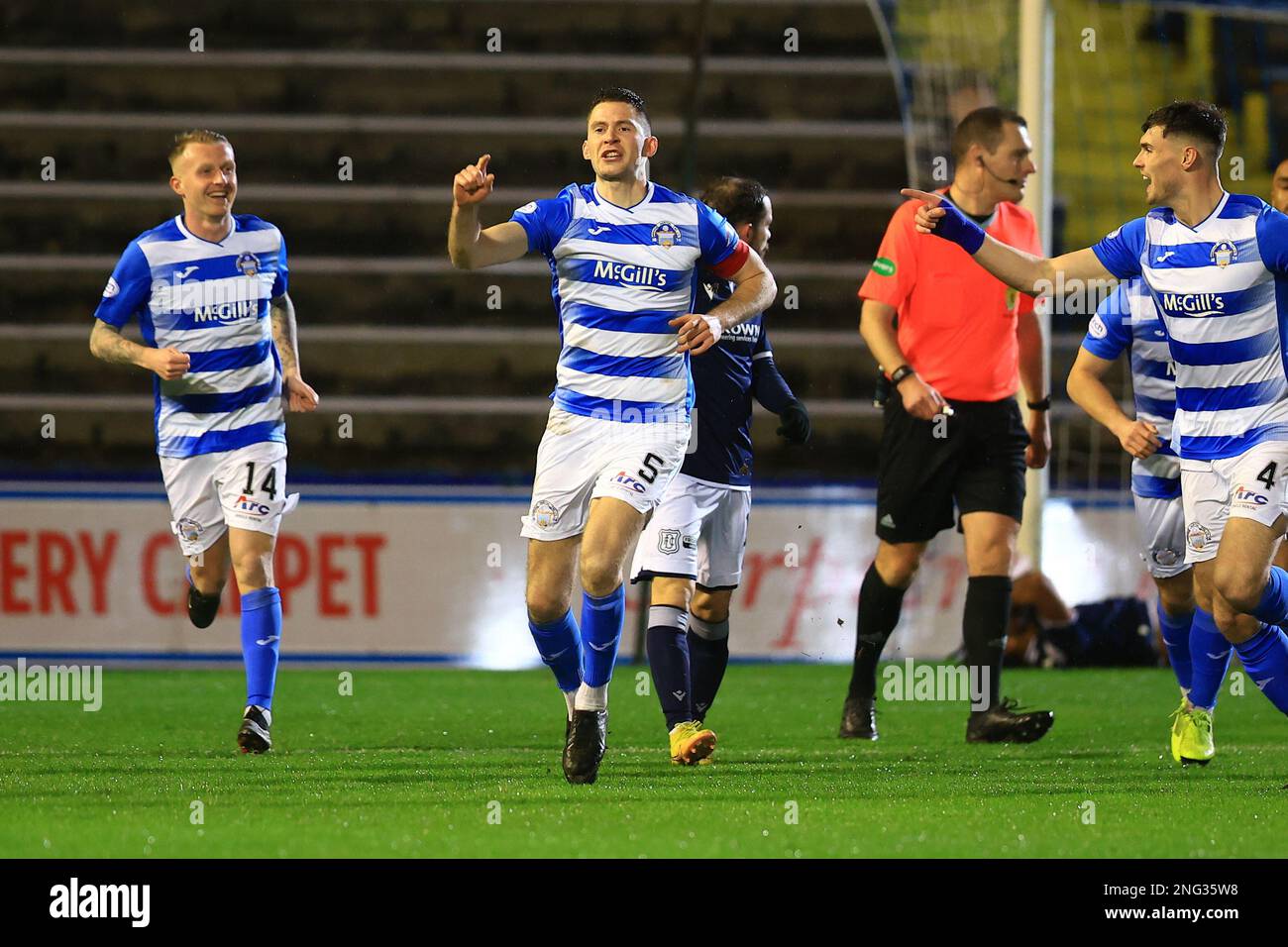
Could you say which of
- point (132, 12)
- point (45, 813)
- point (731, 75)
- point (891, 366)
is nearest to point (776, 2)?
point (731, 75)

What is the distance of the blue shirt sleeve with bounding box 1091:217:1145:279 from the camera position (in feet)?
19.5

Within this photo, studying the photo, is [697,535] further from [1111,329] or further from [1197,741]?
[1197,741]

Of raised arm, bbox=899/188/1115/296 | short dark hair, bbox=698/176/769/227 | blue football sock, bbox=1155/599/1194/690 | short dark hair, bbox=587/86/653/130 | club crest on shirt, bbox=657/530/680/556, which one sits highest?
short dark hair, bbox=587/86/653/130

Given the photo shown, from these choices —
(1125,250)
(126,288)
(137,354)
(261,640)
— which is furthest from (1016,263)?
(126,288)

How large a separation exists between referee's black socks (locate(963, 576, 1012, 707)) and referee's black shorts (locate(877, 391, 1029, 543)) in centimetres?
27

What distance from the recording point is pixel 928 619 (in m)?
11.4

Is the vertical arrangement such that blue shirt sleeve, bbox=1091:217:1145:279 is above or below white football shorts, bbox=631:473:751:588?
above

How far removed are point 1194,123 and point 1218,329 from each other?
622 millimetres

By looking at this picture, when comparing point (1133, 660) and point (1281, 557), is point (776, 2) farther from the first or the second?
point (1281, 557)

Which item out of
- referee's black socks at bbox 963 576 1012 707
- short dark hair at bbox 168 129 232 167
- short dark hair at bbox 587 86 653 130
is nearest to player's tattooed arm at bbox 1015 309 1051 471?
referee's black socks at bbox 963 576 1012 707

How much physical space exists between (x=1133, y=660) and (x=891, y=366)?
4783 mm
